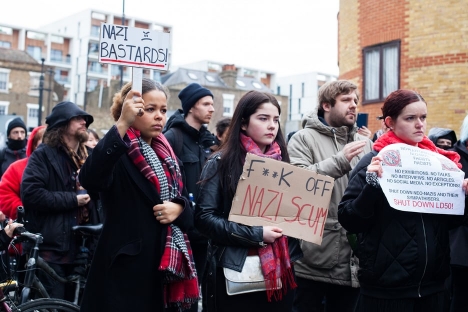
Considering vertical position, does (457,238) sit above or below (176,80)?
below

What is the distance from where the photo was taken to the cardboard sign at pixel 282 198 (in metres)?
3.71

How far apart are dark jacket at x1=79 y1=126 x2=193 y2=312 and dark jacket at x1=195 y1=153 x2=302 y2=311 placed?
0.90ft

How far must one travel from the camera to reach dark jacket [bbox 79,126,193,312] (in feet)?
11.8

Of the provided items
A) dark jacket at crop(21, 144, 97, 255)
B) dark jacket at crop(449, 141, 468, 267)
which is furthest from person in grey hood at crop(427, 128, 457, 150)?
dark jacket at crop(21, 144, 97, 255)

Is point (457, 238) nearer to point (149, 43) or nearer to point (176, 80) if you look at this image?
point (149, 43)

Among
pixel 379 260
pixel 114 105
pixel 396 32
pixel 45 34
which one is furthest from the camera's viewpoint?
pixel 45 34

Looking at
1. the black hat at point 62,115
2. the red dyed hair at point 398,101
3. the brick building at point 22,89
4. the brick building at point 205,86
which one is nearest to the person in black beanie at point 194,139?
the black hat at point 62,115

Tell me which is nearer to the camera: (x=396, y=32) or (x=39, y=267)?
(x=39, y=267)

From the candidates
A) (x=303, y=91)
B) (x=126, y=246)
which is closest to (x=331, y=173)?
(x=126, y=246)

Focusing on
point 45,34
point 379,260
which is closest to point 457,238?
point 379,260

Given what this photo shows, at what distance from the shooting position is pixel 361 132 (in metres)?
5.24

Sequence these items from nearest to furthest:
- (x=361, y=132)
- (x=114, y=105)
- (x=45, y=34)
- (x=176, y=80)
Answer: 1. (x=114, y=105)
2. (x=361, y=132)
3. (x=176, y=80)
4. (x=45, y=34)

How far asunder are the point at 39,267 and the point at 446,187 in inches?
140

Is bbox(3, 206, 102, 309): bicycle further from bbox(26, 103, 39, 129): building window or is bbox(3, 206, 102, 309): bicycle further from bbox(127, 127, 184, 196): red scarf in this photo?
bbox(26, 103, 39, 129): building window
